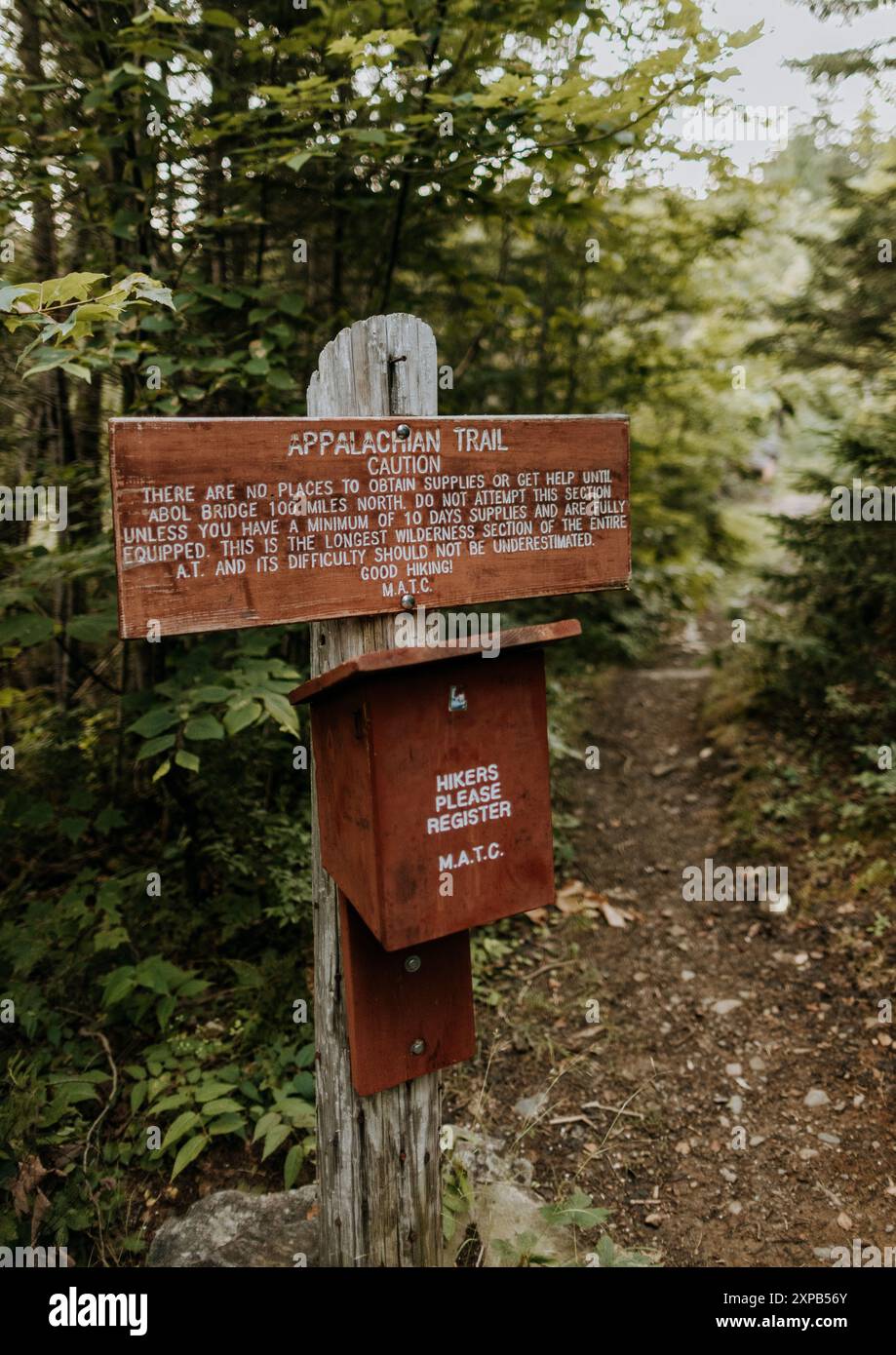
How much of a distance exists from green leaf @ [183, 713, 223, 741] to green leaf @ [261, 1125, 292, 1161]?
1.59 meters

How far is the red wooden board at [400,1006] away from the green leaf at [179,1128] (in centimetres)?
149

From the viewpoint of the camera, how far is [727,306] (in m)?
7.96

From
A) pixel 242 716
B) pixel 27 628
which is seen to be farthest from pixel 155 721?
pixel 27 628

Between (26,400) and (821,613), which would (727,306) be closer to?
(821,613)

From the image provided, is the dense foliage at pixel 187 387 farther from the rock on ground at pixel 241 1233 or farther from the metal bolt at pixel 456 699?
the metal bolt at pixel 456 699

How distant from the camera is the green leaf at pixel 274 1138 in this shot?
2971 millimetres

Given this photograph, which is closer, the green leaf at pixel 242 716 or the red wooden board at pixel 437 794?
the red wooden board at pixel 437 794

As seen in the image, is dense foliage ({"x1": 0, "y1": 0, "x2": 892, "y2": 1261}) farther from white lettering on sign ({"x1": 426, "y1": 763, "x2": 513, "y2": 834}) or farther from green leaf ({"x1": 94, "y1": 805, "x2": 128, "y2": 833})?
white lettering on sign ({"x1": 426, "y1": 763, "x2": 513, "y2": 834})

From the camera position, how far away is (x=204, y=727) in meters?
2.85

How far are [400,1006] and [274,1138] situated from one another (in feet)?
4.65

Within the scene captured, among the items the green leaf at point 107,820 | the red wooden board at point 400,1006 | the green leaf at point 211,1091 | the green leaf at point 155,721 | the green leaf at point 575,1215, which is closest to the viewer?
the red wooden board at point 400,1006

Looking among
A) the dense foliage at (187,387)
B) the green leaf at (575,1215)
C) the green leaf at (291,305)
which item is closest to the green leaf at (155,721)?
the dense foliage at (187,387)
